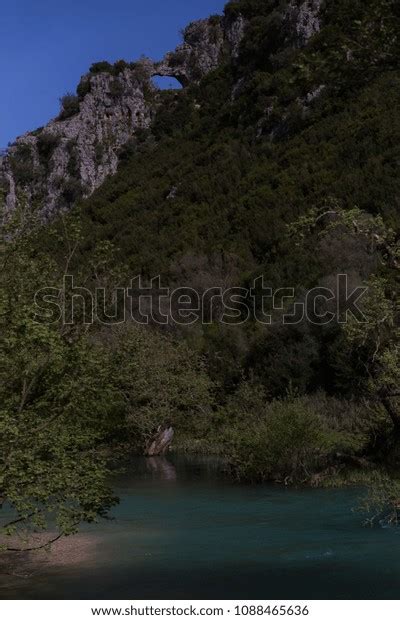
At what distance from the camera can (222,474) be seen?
36.1m

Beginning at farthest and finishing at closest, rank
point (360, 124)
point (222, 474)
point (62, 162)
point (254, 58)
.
→ point (62, 162) < point (254, 58) < point (360, 124) < point (222, 474)

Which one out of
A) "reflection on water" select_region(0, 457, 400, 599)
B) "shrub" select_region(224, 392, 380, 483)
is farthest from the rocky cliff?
"reflection on water" select_region(0, 457, 400, 599)

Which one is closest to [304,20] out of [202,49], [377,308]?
[202,49]

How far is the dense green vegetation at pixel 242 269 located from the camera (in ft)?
53.8

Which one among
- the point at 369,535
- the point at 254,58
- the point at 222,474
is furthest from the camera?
the point at 254,58

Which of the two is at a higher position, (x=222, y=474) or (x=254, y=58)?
(x=254, y=58)

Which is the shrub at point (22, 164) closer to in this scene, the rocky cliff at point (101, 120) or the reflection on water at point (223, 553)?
the rocky cliff at point (101, 120)

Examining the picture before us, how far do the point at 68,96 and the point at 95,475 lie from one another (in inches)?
4613

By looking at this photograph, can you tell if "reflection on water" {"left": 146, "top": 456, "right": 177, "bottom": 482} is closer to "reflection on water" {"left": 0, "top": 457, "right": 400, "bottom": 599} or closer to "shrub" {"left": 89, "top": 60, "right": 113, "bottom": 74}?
"reflection on water" {"left": 0, "top": 457, "right": 400, "bottom": 599}

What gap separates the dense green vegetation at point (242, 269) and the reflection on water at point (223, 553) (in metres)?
1.49

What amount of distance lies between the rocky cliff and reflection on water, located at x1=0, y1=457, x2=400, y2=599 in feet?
269

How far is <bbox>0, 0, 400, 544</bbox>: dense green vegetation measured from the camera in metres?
16.4

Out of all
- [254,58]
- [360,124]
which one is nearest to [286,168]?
[360,124]

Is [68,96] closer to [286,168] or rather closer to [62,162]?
[62,162]
